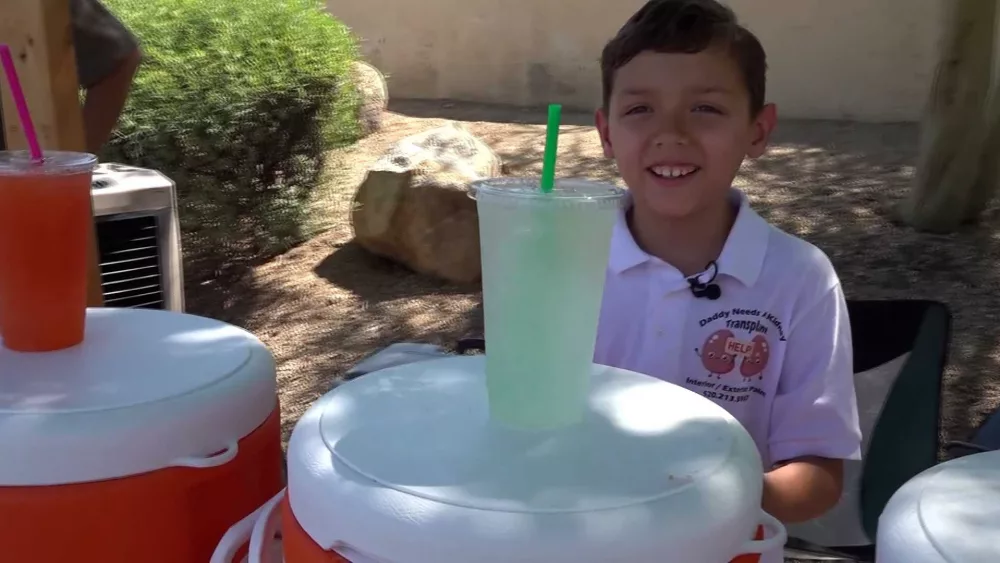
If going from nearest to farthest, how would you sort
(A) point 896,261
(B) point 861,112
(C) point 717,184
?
(C) point 717,184, (A) point 896,261, (B) point 861,112

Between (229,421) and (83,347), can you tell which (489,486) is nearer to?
(229,421)

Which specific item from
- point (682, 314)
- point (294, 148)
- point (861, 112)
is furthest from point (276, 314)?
point (861, 112)

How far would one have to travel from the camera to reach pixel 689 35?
1.40 m

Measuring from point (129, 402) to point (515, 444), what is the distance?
378 millimetres

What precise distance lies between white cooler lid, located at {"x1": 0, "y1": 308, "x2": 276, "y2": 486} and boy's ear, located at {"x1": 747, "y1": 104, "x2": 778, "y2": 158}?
2.68ft

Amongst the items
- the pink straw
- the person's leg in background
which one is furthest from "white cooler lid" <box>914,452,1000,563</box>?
the person's leg in background

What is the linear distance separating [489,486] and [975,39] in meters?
4.29

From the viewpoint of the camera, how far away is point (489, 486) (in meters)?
0.78

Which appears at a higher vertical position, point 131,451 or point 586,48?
point 131,451

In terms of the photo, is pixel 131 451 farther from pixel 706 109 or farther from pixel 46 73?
pixel 46 73

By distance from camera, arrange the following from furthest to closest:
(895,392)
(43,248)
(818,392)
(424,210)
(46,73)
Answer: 1. (424,210)
2. (895,392)
3. (46,73)
4. (818,392)
5. (43,248)

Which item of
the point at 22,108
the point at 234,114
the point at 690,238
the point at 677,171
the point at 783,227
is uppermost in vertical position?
the point at 22,108

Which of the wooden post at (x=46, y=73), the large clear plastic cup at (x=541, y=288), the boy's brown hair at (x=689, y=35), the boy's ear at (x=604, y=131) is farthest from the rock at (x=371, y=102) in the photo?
the large clear plastic cup at (x=541, y=288)

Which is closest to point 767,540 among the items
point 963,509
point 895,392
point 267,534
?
point 963,509
